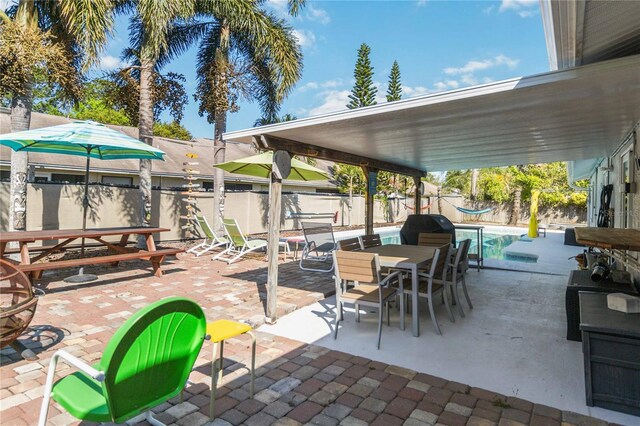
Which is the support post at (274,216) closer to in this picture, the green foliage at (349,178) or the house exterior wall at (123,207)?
the house exterior wall at (123,207)

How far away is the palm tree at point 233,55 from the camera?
413 inches

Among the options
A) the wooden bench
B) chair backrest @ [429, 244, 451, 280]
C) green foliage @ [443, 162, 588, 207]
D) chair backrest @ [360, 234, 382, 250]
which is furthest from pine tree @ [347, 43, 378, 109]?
chair backrest @ [429, 244, 451, 280]

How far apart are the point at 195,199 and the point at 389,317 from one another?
8375mm

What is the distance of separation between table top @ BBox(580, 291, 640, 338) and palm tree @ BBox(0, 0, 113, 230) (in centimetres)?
889

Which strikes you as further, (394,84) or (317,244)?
(394,84)

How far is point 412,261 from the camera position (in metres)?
3.97

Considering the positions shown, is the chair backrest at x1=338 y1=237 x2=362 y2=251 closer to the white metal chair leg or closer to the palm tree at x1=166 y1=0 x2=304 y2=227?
the white metal chair leg

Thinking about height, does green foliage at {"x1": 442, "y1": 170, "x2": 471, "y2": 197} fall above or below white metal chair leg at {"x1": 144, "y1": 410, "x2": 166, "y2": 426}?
above

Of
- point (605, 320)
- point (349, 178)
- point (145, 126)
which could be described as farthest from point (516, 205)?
point (605, 320)

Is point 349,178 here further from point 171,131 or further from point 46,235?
point 171,131

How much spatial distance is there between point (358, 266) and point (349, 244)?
122cm

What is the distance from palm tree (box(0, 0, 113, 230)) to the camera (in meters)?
6.48

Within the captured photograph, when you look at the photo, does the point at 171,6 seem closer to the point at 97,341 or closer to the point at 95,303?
the point at 95,303

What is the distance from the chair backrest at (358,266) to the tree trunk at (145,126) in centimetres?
711
